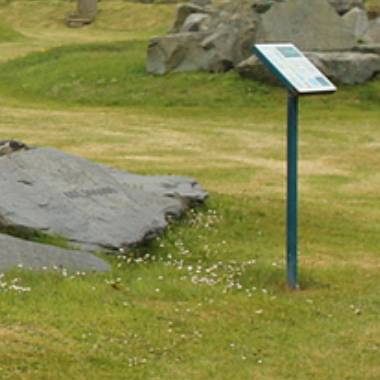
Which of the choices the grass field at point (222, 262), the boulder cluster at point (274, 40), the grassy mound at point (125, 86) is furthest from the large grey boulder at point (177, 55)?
the grass field at point (222, 262)

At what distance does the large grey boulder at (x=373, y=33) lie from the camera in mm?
27442

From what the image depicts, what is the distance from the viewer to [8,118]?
22.3 metres

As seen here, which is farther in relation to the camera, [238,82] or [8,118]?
[238,82]

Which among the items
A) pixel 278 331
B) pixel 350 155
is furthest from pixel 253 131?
pixel 278 331

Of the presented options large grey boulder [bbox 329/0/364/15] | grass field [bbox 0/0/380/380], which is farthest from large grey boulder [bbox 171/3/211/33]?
grass field [bbox 0/0/380/380]

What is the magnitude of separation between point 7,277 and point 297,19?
54.7 feet

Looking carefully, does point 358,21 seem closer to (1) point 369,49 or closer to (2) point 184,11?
(1) point 369,49

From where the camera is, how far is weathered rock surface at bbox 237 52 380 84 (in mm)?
23172

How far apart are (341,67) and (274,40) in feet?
5.48

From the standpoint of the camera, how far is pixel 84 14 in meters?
47.0

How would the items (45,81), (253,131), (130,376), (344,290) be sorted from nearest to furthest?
(130,376) < (344,290) < (253,131) < (45,81)

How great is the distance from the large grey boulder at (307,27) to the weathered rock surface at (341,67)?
2.13 ft

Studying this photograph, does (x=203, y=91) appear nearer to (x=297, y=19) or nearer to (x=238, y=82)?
(x=238, y=82)

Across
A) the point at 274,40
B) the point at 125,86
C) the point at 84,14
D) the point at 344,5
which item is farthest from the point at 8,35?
the point at 274,40
